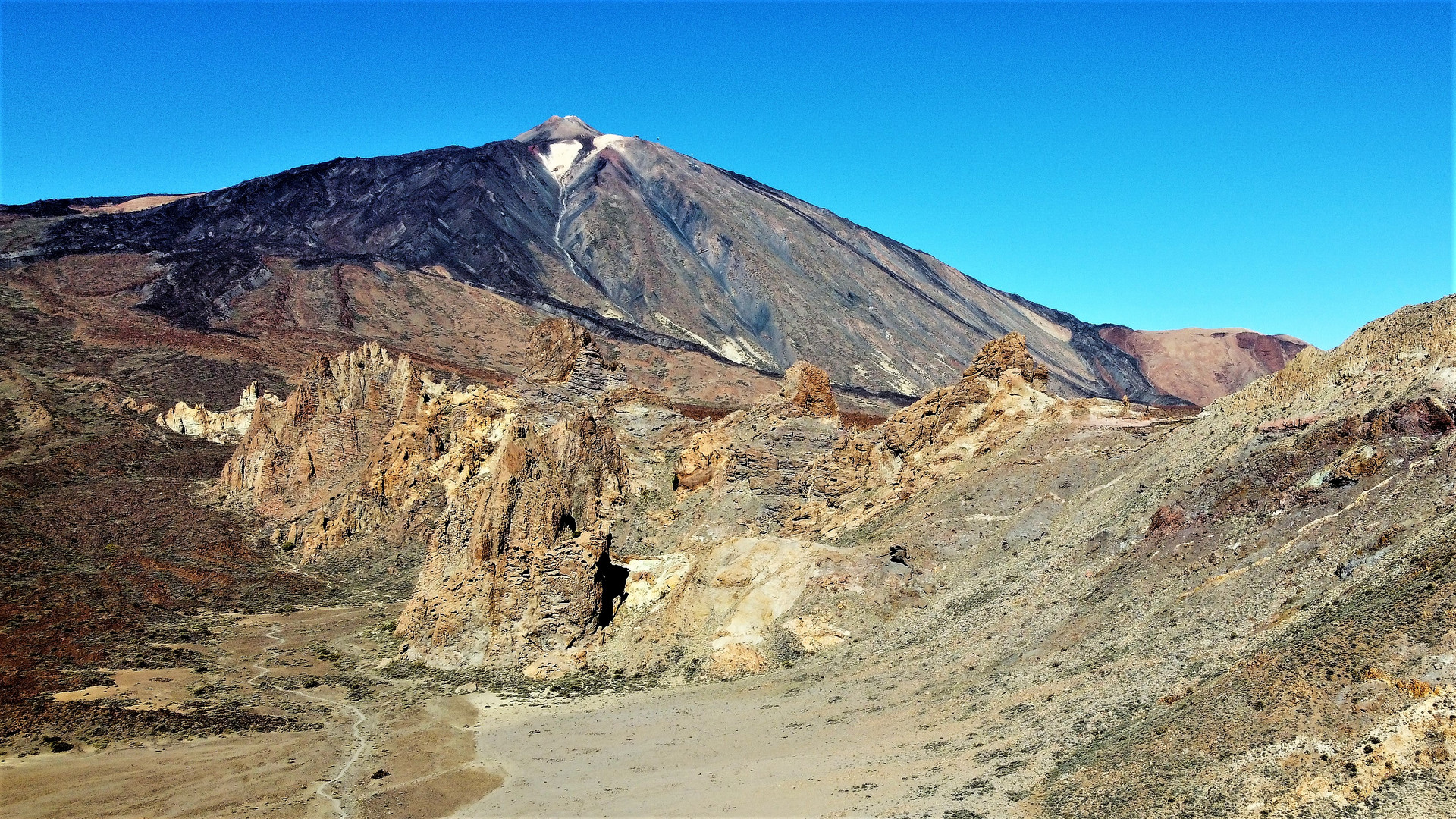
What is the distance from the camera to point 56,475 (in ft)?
193

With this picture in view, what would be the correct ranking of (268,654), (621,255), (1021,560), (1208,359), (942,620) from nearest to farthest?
(942,620)
(1021,560)
(268,654)
(621,255)
(1208,359)

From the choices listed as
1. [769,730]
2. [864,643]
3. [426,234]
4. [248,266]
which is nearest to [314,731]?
[769,730]

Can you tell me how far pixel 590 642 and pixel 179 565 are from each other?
24.5 m

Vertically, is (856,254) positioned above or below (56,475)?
above

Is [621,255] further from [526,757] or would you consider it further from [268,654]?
[526,757]

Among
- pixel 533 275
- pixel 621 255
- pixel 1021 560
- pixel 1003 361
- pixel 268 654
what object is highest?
pixel 621 255

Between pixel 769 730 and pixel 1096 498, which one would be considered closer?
pixel 769 730

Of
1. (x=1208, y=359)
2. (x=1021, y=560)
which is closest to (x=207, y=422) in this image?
(x=1021, y=560)

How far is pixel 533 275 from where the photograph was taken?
14625cm

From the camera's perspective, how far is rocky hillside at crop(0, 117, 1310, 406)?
372ft

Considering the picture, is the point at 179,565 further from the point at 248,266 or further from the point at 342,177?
the point at 342,177

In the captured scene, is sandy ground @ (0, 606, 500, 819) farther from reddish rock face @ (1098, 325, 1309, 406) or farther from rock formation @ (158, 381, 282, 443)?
reddish rock face @ (1098, 325, 1309, 406)

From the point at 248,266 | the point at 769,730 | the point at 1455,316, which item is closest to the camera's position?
the point at 769,730

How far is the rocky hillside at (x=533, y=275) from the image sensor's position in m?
114
